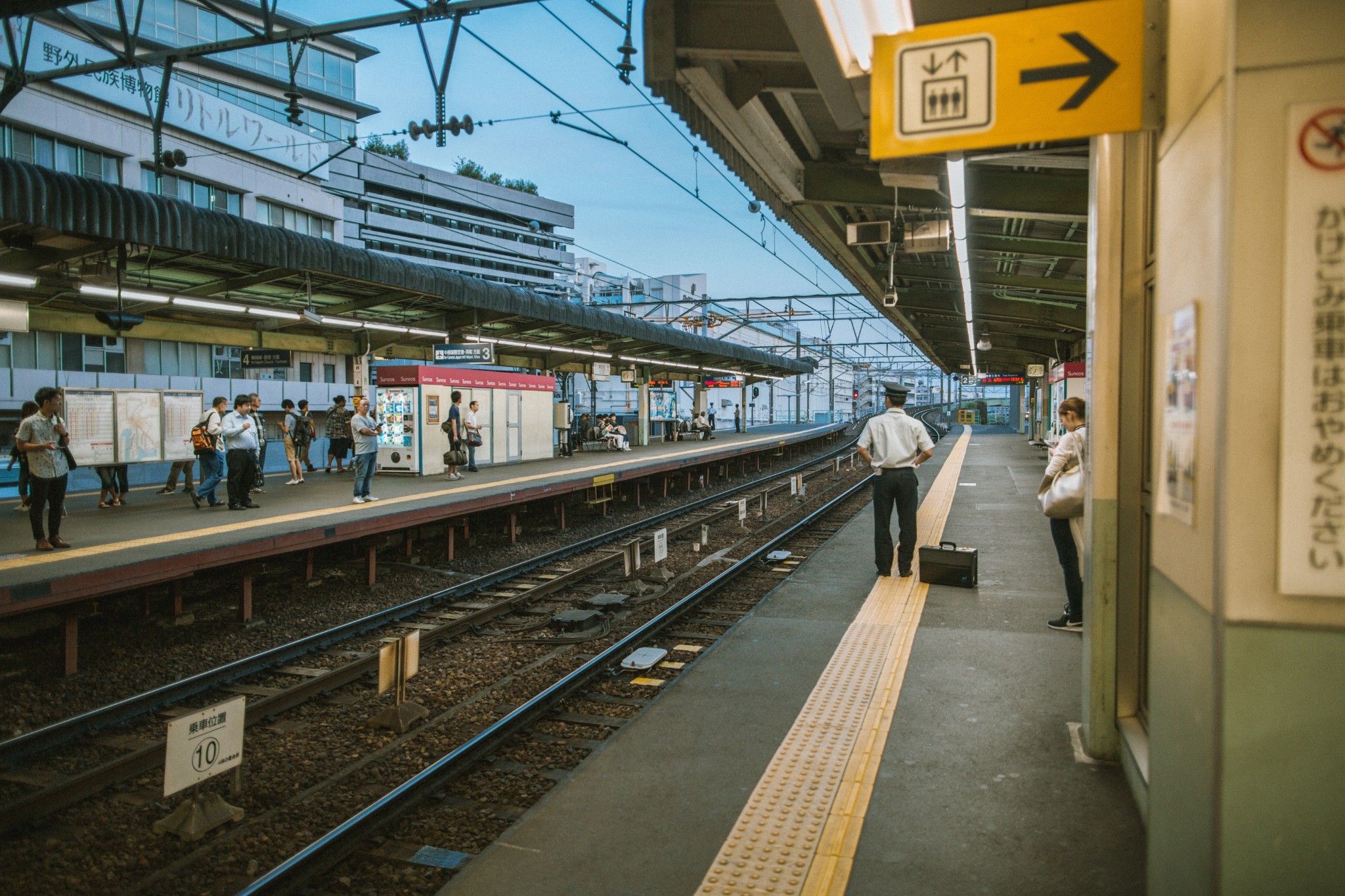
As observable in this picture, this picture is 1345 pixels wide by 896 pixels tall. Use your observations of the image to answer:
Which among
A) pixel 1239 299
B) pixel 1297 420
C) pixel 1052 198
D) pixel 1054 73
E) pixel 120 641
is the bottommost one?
pixel 120 641

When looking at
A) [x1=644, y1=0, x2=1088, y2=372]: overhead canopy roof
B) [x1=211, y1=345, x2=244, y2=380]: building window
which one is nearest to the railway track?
[x1=644, y1=0, x2=1088, y2=372]: overhead canopy roof

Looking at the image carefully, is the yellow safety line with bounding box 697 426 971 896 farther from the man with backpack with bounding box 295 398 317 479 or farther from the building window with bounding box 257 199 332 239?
the building window with bounding box 257 199 332 239

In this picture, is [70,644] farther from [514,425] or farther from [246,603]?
[514,425]

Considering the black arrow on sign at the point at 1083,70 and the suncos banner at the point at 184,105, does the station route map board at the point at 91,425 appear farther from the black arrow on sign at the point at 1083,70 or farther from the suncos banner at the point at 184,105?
the black arrow on sign at the point at 1083,70

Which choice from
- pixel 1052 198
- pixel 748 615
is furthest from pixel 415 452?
pixel 1052 198

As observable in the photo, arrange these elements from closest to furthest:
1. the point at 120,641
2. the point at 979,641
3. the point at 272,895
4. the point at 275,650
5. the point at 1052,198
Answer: the point at 272,895 → the point at 979,641 → the point at 275,650 → the point at 120,641 → the point at 1052,198

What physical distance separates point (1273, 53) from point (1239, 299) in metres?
0.47

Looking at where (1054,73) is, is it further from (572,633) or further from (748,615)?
(572,633)

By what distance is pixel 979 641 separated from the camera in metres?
Result: 5.47

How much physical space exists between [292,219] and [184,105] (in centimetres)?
→ 473

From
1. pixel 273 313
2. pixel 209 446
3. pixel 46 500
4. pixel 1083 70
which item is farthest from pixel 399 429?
pixel 1083 70

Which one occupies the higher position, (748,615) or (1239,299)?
(1239,299)

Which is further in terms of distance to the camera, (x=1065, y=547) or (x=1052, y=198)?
(x=1052, y=198)

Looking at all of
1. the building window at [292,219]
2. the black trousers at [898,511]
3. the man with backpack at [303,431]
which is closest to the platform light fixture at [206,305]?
the man with backpack at [303,431]
